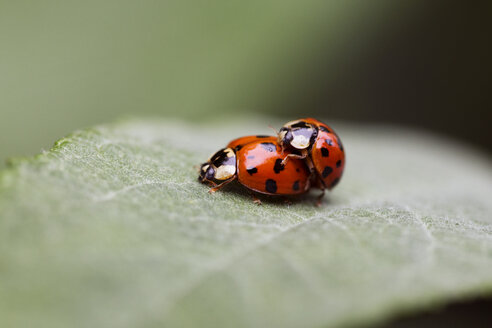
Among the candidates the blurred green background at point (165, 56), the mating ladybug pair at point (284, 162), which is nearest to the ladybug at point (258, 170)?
the mating ladybug pair at point (284, 162)

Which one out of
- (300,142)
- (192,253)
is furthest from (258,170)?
(192,253)

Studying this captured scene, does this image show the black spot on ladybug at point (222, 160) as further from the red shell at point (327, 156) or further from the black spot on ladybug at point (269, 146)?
the red shell at point (327, 156)

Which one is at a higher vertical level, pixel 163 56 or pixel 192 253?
pixel 163 56

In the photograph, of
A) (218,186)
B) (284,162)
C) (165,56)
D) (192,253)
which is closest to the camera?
(192,253)

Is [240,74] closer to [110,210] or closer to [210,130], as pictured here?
[210,130]

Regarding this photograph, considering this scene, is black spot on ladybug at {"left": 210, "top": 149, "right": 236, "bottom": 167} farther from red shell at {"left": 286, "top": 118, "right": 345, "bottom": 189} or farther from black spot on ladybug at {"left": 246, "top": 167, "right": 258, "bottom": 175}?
red shell at {"left": 286, "top": 118, "right": 345, "bottom": 189}

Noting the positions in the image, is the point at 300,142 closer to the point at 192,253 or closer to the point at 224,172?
the point at 224,172

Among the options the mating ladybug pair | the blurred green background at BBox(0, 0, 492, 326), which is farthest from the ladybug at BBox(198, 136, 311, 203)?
the blurred green background at BBox(0, 0, 492, 326)

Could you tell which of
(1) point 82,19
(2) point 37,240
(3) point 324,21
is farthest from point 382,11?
(2) point 37,240
